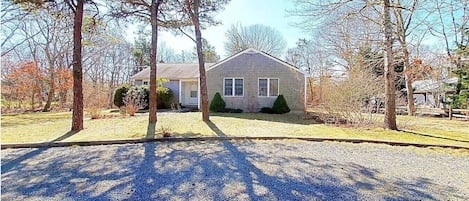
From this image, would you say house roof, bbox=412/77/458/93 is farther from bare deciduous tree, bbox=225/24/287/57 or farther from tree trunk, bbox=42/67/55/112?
tree trunk, bbox=42/67/55/112

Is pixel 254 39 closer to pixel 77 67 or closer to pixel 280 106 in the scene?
pixel 280 106

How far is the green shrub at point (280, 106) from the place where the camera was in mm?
17059

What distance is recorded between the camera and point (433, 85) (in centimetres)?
2236

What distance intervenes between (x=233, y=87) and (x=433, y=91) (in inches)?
→ 684

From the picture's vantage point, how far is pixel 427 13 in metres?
11.2

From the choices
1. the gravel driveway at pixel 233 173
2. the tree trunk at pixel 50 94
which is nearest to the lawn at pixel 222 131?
the gravel driveway at pixel 233 173

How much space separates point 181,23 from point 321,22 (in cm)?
612

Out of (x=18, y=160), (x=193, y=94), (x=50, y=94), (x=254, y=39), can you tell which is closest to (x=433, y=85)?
(x=254, y=39)

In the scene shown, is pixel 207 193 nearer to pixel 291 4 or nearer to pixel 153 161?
pixel 153 161

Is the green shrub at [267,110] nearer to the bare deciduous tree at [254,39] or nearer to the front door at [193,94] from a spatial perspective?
the front door at [193,94]

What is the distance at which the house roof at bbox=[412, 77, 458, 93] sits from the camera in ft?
65.5

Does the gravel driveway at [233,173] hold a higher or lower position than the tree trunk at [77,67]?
lower

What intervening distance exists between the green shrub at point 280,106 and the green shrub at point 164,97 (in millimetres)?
7842

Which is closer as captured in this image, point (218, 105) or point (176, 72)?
point (218, 105)
